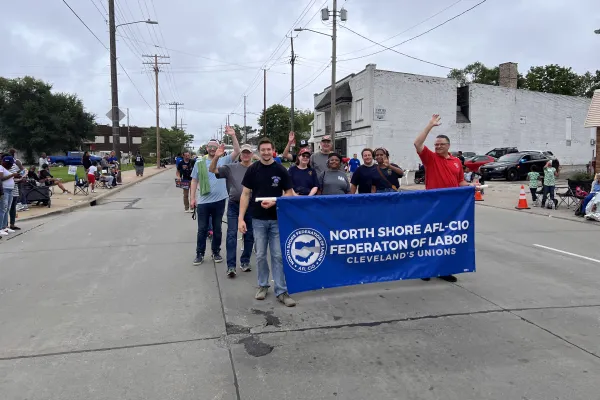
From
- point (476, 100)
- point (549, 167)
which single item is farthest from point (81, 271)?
point (476, 100)

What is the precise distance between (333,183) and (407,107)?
29821 mm

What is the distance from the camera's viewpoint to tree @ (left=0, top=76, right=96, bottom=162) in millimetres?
57312

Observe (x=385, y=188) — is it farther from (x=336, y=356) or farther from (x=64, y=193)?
(x=64, y=193)

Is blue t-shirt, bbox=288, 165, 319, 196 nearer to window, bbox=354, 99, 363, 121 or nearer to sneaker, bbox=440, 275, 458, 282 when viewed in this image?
sneaker, bbox=440, 275, 458, 282

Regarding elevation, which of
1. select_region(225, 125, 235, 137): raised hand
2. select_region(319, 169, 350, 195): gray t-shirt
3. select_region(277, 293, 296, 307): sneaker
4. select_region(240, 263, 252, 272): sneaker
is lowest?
select_region(277, 293, 296, 307): sneaker

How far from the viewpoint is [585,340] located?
3961 mm

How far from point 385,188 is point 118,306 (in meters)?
4.02

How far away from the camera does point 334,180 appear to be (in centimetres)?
638

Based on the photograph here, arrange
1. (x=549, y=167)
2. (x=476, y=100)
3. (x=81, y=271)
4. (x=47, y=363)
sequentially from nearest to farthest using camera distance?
(x=47, y=363), (x=81, y=271), (x=549, y=167), (x=476, y=100)

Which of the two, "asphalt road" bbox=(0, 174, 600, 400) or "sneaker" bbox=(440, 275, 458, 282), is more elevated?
"sneaker" bbox=(440, 275, 458, 282)

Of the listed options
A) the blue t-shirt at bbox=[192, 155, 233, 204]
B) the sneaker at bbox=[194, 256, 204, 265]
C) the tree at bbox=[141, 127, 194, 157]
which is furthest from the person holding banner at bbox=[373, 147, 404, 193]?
the tree at bbox=[141, 127, 194, 157]

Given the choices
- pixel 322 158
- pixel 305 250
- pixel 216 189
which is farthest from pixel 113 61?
pixel 305 250

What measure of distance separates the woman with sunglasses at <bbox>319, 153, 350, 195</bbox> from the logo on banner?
5.06 feet

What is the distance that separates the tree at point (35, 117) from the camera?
57312 millimetres
